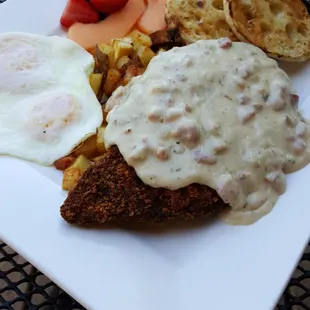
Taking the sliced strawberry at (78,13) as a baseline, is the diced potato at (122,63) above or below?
below

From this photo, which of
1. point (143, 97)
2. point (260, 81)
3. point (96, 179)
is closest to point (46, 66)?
point (143, 97)

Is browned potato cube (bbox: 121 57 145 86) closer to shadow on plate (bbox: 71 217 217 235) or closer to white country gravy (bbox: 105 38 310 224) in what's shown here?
white country gravy (bbox: 105 38 310 224)

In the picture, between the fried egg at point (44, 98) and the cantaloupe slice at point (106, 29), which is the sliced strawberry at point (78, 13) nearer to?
the cantaloupe slice at point (106, 29)

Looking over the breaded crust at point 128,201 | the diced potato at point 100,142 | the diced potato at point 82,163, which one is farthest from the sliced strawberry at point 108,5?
the breaded crust at point 128,201

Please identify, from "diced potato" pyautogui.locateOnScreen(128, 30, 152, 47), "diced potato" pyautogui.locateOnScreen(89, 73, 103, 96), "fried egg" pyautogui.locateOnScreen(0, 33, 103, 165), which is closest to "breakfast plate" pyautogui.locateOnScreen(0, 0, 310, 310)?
"fried egg" pyautogui.locateOnScreen(0, 33, 103, 165)

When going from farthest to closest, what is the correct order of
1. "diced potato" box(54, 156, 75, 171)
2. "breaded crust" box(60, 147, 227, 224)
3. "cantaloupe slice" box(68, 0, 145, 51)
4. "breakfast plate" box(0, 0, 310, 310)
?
"cantaloupe slice" box(68, 0, 145, 51) → "diced potato" box(54, 156, 75, 171) → "breaded crust" box(60, 147, 227, 224) → "breakfast plate" box(0, 0, 310, 310)

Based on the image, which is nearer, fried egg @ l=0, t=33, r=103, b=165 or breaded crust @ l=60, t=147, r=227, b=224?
breaded crust @ l=60, t=147, r=227, b=224
